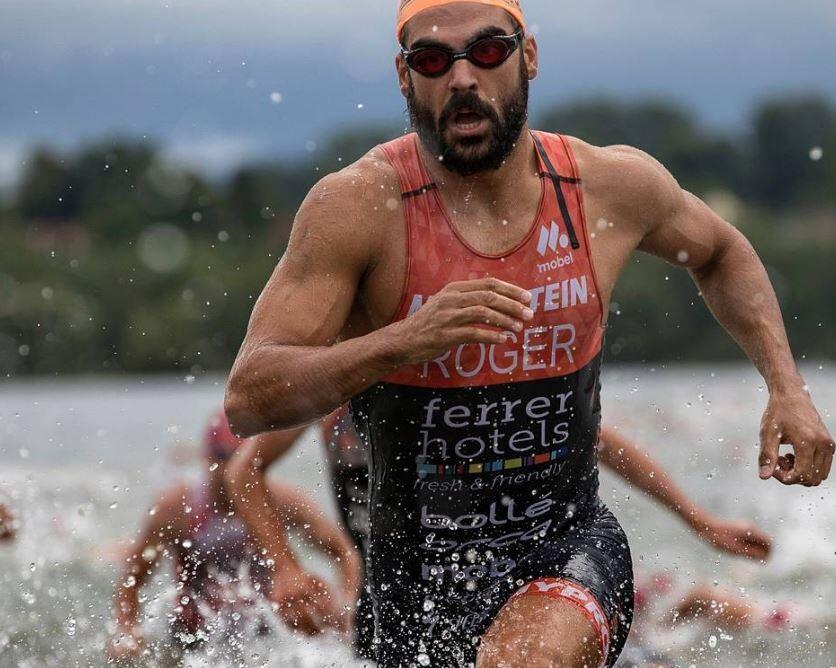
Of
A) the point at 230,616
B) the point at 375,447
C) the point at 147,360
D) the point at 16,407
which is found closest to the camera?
the point at 375,447

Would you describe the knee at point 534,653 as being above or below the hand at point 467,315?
below

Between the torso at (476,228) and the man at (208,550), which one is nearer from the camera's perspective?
the torso at (476,228)

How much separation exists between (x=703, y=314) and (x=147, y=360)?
1511 centimetres

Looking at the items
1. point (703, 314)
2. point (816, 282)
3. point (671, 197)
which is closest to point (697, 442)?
point (671, 197)

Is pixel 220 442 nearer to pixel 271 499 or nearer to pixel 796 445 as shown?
pixel 271 499

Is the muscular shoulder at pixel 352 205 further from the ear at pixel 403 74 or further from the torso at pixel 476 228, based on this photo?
the ear at pixel 403 74

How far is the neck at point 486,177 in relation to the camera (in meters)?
4.29

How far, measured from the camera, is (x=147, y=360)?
4072 centimetres

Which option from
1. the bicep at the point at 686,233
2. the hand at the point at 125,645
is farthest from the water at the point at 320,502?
the bicep at the point at 686,233

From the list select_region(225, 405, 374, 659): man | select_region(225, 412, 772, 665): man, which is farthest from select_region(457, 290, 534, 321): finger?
select_region(225, 405, 374, 659): man

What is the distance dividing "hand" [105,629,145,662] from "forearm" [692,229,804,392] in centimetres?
307

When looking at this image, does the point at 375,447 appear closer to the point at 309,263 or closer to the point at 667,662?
the point at 309,263

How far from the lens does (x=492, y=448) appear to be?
4234 mm

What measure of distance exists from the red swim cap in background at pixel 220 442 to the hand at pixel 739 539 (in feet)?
9.52
